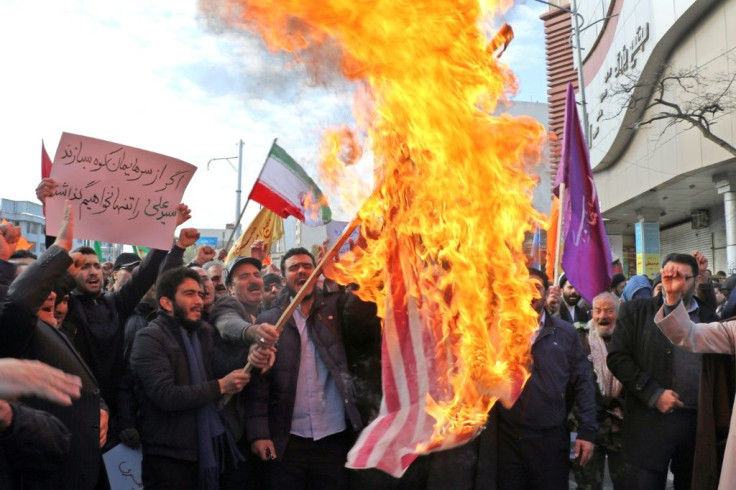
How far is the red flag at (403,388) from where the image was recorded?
10.4 ft

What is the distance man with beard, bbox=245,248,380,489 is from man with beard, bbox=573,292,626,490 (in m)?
2.23

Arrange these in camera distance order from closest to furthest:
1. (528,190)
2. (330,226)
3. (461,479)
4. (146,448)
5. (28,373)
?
1. (28,373)
2. (528,190)
3. (146,448)
4. (461,479)
5. (330,226)

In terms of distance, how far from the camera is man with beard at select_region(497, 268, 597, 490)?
436cm

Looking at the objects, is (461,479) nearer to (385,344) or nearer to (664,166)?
(385,344)

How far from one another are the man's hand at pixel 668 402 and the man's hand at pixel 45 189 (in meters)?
4.41

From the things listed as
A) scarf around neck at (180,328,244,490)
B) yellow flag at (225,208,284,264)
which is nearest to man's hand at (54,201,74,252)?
scarf around neck at (180,328,244,490)

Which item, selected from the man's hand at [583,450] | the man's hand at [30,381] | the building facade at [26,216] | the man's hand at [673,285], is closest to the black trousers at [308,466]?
the man's hand at [583,450]

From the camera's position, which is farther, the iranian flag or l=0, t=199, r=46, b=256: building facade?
l=0, t=199, r=46, b=256: building facade

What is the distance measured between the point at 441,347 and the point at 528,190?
1001 millimetres

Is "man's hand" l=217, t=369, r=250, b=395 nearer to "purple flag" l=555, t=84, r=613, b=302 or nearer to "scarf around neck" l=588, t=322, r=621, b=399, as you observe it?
"scarf around neck" l=588, t=322, r=621, b=399

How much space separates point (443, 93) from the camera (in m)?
3.40

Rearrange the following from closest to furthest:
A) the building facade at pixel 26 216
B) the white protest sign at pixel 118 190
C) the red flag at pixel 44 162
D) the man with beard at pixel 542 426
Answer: the man with beard at pixel 542 426
the white protest sign at pixel 118 190
the red flag at pixel 44 162
the building facade at pixel 26 216

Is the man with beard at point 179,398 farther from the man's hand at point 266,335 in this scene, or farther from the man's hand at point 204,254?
the man's hand at point 204,254

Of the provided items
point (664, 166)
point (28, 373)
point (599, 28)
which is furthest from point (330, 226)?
point (599, 28)
